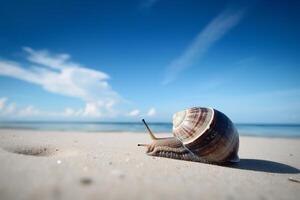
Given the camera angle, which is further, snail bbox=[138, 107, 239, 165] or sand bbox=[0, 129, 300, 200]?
snail bbox=[138, 107, 239, 165]

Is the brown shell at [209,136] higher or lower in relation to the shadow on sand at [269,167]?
higher

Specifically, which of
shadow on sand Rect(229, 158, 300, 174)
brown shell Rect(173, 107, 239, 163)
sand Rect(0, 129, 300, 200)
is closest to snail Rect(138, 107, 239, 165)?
brown shell Rect(173, 107, 239, 163)

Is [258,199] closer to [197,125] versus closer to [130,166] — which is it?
[130,166]

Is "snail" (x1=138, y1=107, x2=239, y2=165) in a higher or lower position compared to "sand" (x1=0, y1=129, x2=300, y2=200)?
higher

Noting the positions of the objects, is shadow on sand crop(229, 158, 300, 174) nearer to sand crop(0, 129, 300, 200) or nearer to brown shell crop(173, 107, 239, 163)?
brown shell crop(173, 107, 239, 163)

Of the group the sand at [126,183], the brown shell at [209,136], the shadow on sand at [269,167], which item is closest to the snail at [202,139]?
the brown shell at [209,136]

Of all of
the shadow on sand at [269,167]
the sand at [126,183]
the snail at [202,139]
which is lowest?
the shadow on sand at [269,167]

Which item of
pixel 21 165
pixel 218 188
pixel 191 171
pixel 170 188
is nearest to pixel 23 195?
pixel 21 165

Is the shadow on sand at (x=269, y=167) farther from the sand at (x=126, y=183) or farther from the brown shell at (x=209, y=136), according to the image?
the sand at (x=126, y=183)
